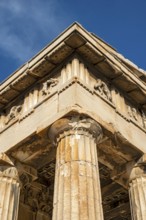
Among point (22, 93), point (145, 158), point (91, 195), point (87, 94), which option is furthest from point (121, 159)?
point (22, 93)

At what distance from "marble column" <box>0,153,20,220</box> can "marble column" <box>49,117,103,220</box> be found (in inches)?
92.3

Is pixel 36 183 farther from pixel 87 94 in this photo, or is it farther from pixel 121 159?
pixel 87 94

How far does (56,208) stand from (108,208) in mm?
7698

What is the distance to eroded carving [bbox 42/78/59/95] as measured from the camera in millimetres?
15516

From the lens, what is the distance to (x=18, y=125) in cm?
1570

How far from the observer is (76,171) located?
40.0 feet

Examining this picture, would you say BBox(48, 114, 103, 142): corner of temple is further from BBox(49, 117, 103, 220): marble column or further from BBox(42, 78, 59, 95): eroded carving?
BBox(42, 78, 59, 95): eroded carving

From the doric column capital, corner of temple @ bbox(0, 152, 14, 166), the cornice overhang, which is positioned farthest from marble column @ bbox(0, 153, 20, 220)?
the cornice overhang

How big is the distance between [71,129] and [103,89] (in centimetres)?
320

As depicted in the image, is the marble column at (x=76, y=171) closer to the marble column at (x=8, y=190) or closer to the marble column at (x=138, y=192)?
the marble column at (x=8, y=190)

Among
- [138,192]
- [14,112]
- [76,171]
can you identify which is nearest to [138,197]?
[138,192]

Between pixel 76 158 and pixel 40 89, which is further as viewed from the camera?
pixel 40 89

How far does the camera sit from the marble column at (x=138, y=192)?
14281mm

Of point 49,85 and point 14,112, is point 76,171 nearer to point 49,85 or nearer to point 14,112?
point 49,85
